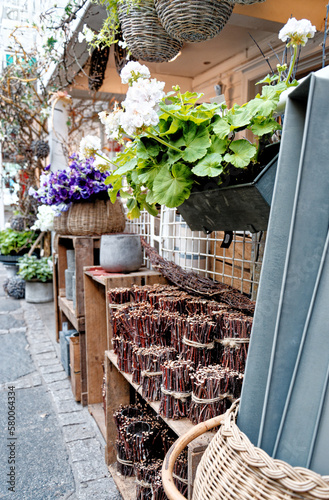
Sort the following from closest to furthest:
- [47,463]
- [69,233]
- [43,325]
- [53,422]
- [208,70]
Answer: [47,463]
[53,422]
[69,233]
[43,325]
[208,70]

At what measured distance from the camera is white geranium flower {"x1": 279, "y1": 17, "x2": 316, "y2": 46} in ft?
2.78

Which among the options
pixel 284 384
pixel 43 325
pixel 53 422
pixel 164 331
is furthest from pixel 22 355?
pixel 284 384

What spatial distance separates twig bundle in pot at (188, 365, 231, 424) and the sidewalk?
900 mm

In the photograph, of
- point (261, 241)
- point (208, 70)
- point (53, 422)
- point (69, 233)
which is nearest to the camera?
point (261, 241)

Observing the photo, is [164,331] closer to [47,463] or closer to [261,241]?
[261,241]

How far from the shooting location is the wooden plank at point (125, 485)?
4.80ft

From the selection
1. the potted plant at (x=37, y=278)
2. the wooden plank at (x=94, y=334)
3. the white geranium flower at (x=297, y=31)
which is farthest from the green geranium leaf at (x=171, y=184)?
the potted plant at (x=37, y=278)

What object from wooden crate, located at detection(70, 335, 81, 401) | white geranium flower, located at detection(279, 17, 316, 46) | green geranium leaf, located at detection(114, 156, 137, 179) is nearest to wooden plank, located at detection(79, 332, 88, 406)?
wooden crate, located at detection(70, 335, 81, 401)

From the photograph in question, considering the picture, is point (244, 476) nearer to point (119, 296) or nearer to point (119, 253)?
point (119, 296)

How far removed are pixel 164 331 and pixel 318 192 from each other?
94 centimetres

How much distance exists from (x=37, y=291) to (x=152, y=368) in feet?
12.8

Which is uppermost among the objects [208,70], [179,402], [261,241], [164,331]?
[208,70]

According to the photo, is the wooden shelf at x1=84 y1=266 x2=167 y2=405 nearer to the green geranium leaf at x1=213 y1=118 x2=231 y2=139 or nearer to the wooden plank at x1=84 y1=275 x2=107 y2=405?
the wooden plank at x1=84 y1=275 x2=107 y2=405

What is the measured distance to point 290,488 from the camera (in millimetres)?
476
